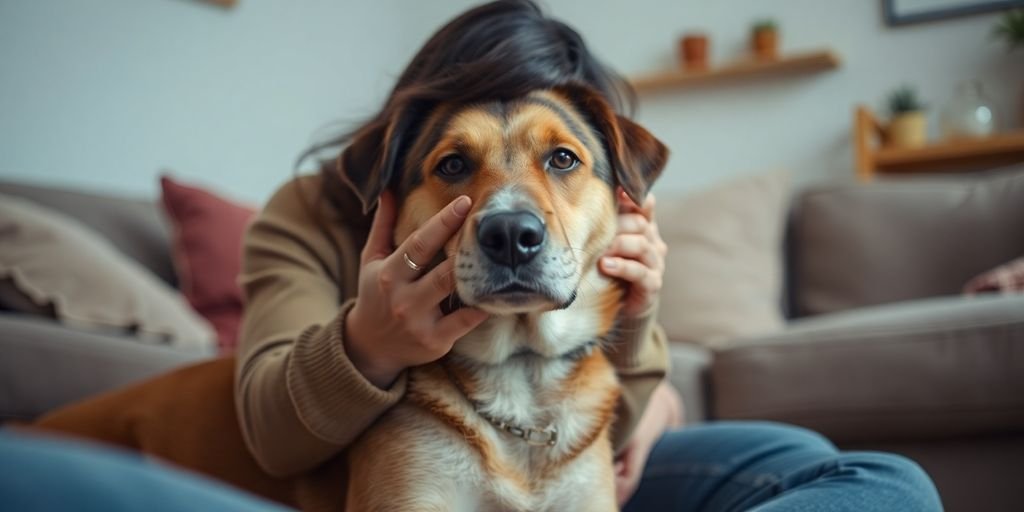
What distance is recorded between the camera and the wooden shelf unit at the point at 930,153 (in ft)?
11.5

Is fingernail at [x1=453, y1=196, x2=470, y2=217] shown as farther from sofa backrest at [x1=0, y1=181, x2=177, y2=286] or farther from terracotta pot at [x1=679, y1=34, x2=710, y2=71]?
terracotta pot at [x1=679, y1=34, x2=710, y2=71]

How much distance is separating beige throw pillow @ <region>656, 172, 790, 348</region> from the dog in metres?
1.54

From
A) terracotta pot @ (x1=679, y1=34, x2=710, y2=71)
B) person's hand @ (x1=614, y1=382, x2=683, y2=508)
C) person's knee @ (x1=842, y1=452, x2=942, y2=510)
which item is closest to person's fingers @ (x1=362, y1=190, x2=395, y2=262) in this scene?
person's hand @ (x1=614, y1=382, x2=683, y2=508)

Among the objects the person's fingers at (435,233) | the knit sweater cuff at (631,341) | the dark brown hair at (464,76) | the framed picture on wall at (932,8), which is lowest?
the knit sweater cuff at (631,341)

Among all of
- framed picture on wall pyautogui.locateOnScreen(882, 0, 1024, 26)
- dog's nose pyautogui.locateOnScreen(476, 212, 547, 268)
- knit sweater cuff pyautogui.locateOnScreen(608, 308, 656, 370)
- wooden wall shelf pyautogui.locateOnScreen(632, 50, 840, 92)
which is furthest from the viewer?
wooden wall shelf pyautogui.locateOnScreen(632, 50, 840, 92)

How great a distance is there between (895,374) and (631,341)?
36.9 inches

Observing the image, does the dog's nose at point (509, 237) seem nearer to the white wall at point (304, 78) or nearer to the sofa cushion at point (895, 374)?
the sofa cushion at point (895, 374)

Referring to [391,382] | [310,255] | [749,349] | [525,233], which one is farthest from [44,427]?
[749,349]

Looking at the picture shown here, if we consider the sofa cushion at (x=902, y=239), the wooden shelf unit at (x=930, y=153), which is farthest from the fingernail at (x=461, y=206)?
the wooden shelf unit at (x=930, y=153)

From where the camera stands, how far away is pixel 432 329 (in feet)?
3.26

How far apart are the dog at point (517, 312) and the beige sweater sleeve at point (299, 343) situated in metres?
0.06

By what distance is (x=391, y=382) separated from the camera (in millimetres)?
1066

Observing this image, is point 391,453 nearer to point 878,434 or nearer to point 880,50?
point 878,434

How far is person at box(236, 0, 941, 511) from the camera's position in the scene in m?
1.02
